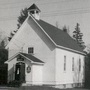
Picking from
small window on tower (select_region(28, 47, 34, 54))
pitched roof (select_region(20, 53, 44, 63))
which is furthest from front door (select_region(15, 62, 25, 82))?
small window on tower (select_region(28, 47, 34, 54))

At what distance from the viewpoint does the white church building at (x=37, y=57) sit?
32781mm

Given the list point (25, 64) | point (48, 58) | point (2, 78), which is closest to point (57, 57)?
point (48, 58)

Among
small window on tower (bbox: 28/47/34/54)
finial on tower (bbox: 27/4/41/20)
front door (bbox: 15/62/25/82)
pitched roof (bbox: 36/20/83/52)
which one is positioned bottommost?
front door (bbox: 15/62/25/82)

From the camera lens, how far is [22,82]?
3247 centimetres

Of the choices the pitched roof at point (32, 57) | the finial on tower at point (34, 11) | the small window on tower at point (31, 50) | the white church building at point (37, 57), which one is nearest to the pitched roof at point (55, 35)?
the white church building at point (37, 57)

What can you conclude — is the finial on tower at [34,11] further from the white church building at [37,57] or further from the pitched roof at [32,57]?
the pitched roof at [32,57]

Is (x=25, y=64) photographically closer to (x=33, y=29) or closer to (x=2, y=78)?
(x=33, y=29)

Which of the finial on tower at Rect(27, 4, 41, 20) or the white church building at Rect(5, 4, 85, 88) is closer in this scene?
the white church building at Rect(5, 4, 85, 88)

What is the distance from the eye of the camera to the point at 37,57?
114 feet

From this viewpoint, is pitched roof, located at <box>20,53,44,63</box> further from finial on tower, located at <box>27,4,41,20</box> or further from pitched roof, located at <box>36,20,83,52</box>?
finial on tower, located at <box>27,4,41,20</box>

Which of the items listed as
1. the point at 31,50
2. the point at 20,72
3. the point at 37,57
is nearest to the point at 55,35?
the point at 31,50

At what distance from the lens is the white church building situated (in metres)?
32.8

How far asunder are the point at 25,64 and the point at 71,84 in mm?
10011

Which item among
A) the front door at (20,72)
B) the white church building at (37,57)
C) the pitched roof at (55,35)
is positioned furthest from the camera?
the pitched roof at (55,35)
